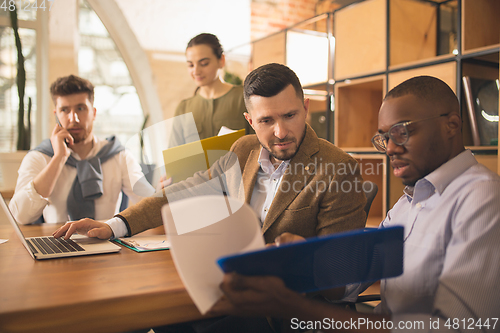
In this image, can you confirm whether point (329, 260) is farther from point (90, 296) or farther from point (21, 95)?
point (21, 95)

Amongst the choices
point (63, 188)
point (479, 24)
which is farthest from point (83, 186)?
point (479, 24)

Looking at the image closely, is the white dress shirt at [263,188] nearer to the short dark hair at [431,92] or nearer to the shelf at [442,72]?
the short dark hair at [431,92]

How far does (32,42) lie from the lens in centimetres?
408

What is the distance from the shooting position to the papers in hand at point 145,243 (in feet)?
3.68

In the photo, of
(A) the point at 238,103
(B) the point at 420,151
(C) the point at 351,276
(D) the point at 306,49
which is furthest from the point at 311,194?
(D) the point at 306,49

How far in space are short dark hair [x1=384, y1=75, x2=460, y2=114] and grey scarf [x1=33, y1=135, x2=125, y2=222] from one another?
1.53 meters

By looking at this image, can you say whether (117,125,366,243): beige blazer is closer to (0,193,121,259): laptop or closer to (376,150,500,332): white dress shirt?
(376,150,500,332): white dress shirt

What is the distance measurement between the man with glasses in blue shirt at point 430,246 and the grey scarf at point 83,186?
4.48 ft

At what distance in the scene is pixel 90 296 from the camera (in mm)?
723

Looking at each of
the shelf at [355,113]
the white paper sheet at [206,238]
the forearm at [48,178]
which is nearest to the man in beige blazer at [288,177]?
the white paper sheet at [206,238]

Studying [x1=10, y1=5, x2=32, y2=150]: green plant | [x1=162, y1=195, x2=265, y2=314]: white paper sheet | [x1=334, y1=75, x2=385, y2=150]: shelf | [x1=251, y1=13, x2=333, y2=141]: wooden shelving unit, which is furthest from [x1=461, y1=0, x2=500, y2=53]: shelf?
[x1=10, y1=5, x2=32, y2=150]: green plant

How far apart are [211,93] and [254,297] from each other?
1.90 metres

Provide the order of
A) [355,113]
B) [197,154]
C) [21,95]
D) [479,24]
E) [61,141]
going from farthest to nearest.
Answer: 1. [21,95]
2. [355,113]
3. [479,24]
4. [61,141]
5. [197,154]

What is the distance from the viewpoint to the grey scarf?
6.15ft
